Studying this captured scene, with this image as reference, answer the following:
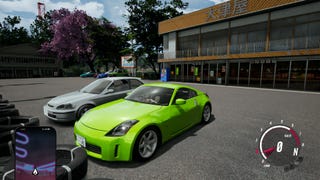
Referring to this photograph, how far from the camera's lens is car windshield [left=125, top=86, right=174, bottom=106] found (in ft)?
13.0

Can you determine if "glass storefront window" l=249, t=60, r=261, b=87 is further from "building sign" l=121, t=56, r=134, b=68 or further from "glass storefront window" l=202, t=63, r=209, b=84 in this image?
"building sign" l=121, t=56, r=134, b=68

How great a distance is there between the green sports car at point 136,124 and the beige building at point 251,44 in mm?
15639

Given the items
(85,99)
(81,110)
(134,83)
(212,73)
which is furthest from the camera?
(212,73)

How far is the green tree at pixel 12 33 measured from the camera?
187 ft

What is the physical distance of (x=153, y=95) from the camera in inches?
167

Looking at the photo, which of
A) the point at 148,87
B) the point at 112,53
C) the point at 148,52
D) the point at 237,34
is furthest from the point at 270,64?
the point at 112,53

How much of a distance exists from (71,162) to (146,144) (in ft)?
4.39

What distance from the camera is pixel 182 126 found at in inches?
160

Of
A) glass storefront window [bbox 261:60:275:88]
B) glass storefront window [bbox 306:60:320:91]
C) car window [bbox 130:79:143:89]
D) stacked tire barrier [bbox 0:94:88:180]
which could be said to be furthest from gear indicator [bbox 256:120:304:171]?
glass storefront window [bbox 261:60:275:88]

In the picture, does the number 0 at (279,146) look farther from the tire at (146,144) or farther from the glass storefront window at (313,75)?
the glass storefront window at (313,75)

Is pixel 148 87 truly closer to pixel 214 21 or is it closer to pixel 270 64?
pixel 270 64

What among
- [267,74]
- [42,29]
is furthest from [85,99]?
[42,29]

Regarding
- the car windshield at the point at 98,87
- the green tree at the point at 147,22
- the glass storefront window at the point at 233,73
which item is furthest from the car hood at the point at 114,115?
the green tree at the point at 147,22

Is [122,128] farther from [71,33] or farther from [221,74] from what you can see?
[71,33]
